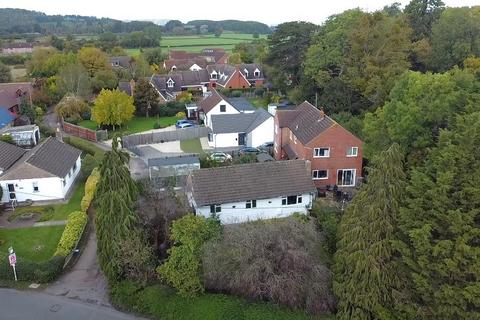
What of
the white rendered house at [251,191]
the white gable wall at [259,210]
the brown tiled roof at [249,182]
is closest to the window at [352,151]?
the brown tiled roof at [249,182]

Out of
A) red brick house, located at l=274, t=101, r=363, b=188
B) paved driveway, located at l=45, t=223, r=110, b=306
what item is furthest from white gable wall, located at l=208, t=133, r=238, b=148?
paved driveway, located at l=45, t=223, r=110, b=306

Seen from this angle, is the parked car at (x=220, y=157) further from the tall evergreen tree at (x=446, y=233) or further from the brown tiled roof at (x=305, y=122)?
the tall evergreen tree at (x=446, y=233)

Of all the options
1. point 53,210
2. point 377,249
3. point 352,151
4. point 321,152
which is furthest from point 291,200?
point 53,210

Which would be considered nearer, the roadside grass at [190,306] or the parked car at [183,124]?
the roadside grass at [190,306]

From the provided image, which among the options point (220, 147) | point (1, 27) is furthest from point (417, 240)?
point (1, 27)

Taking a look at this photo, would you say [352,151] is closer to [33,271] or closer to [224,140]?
[224,140]

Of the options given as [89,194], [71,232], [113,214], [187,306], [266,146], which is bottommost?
[187,306]
